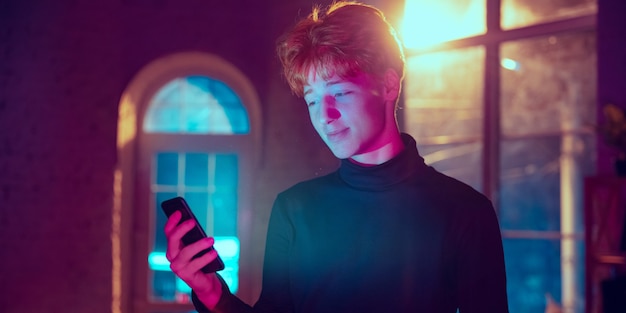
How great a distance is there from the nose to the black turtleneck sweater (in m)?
0.11

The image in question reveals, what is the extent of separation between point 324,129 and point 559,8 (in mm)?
2305

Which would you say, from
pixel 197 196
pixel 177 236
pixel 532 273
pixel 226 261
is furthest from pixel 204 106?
pixel 177 236

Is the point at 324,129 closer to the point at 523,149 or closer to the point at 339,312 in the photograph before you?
the point at 339,312

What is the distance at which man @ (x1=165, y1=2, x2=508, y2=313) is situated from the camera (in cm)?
127

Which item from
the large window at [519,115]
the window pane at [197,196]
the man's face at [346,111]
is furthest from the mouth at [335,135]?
the window pane at [197,196]

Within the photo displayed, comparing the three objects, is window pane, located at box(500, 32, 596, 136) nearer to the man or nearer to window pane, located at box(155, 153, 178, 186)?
window pane, located at box(155, 153, 178, 186)

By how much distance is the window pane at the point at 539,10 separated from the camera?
315 centimetres

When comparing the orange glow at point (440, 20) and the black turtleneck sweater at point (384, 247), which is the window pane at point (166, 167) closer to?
the orange glow at point (440, 20)

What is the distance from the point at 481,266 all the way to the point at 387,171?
0.85ft

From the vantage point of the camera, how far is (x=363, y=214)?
1.37m

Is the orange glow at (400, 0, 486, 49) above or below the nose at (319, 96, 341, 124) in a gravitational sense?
above

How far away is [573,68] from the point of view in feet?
10.5

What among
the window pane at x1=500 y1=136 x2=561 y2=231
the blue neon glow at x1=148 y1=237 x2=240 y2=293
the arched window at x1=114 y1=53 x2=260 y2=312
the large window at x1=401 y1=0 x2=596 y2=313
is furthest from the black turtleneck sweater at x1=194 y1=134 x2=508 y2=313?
the arched window at x1=114 y1=53 x2=260 y2=312

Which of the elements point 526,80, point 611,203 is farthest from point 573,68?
point 611,203
